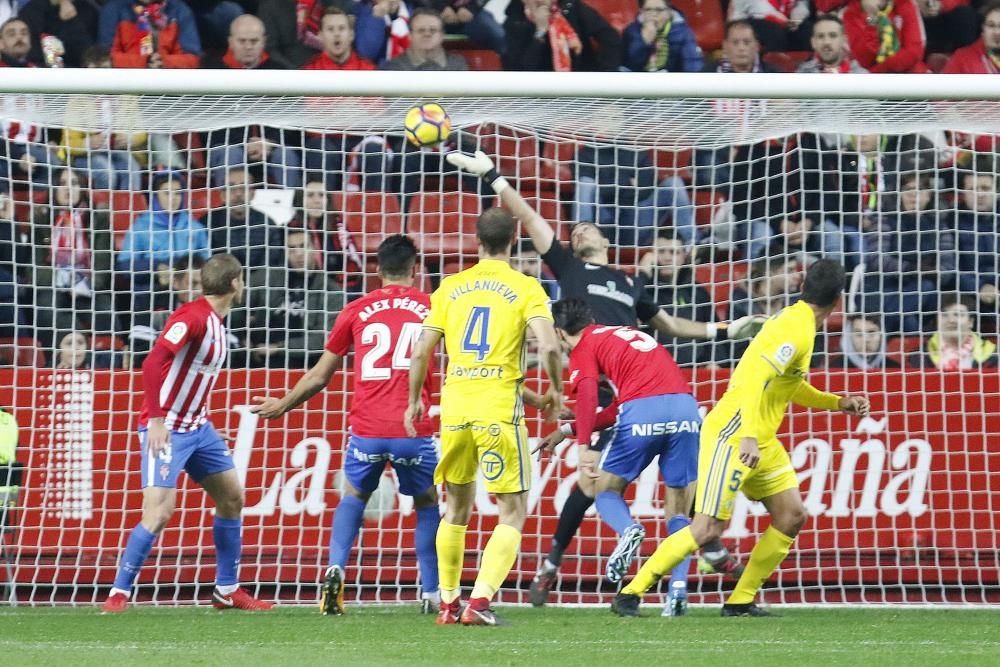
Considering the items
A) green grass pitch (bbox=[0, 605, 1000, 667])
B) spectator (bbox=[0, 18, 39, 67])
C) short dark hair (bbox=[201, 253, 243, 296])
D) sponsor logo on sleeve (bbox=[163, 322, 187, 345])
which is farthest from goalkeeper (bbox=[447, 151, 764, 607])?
spectator (bbox=[0, 18, 39, 67])

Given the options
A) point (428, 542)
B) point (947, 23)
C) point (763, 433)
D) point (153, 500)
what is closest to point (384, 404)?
point (428, 542)

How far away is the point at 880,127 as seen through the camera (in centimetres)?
961

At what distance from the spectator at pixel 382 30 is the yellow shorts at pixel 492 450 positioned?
224 inches

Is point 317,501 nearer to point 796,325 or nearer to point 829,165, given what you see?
point 796,325

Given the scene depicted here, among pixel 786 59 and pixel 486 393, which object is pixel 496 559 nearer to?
pixel 486 393

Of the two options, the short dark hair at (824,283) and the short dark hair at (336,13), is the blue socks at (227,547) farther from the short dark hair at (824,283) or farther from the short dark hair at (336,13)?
the short dark hair at (336,13)

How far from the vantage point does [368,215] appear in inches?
405

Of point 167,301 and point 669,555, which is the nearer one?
point 669,555

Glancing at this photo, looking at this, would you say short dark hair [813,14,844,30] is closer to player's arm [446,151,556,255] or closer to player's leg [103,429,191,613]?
player's arm [446,151,556,255]

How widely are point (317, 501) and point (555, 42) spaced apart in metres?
4.70

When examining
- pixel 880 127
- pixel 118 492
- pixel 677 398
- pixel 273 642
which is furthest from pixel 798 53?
pixel 273 642

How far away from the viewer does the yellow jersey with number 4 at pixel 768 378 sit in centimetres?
754

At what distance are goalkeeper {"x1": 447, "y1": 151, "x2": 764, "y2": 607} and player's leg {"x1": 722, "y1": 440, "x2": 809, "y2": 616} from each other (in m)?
0.33

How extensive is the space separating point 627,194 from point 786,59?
3.21 metres
